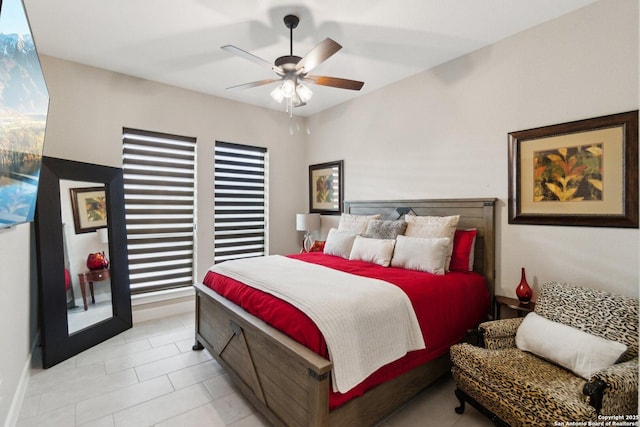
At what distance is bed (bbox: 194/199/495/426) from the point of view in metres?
1.61

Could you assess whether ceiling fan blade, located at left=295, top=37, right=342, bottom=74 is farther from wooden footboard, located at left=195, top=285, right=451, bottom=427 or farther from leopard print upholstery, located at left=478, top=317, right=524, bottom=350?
leopard print upholstery, located at left=478, top=317, right=524, bottom=350

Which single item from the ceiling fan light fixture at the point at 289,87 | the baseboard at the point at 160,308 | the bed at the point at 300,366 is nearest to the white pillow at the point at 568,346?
the bed at the point at 300,366

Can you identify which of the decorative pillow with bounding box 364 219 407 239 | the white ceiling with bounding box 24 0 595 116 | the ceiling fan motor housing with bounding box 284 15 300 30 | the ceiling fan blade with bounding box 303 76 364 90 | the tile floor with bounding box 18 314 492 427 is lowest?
the tile floor with bounding box 18 314 492 427

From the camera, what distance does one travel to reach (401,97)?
3680 mm

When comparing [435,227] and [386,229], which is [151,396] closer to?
[386,229]

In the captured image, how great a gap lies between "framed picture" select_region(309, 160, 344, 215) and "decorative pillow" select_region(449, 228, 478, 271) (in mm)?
1971

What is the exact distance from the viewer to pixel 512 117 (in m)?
2.75

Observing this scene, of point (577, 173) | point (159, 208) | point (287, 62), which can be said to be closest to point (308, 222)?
point (159, 208)

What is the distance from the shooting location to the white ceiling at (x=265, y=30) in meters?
2.35

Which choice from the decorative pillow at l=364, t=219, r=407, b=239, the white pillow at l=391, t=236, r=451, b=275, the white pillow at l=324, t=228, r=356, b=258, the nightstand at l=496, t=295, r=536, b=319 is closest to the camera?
the nightstand at l=496, t=295, r=536, b=319

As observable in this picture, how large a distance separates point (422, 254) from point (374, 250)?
500 mm

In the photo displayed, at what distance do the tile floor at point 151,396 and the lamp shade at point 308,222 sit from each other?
222cm

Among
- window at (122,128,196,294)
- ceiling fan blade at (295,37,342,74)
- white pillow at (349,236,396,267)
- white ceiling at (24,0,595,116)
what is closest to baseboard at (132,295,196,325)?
window at (122,128,196,294)

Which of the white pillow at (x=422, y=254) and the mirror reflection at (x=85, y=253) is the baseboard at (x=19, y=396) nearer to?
the mirror reflection at (x=85, y=253)
